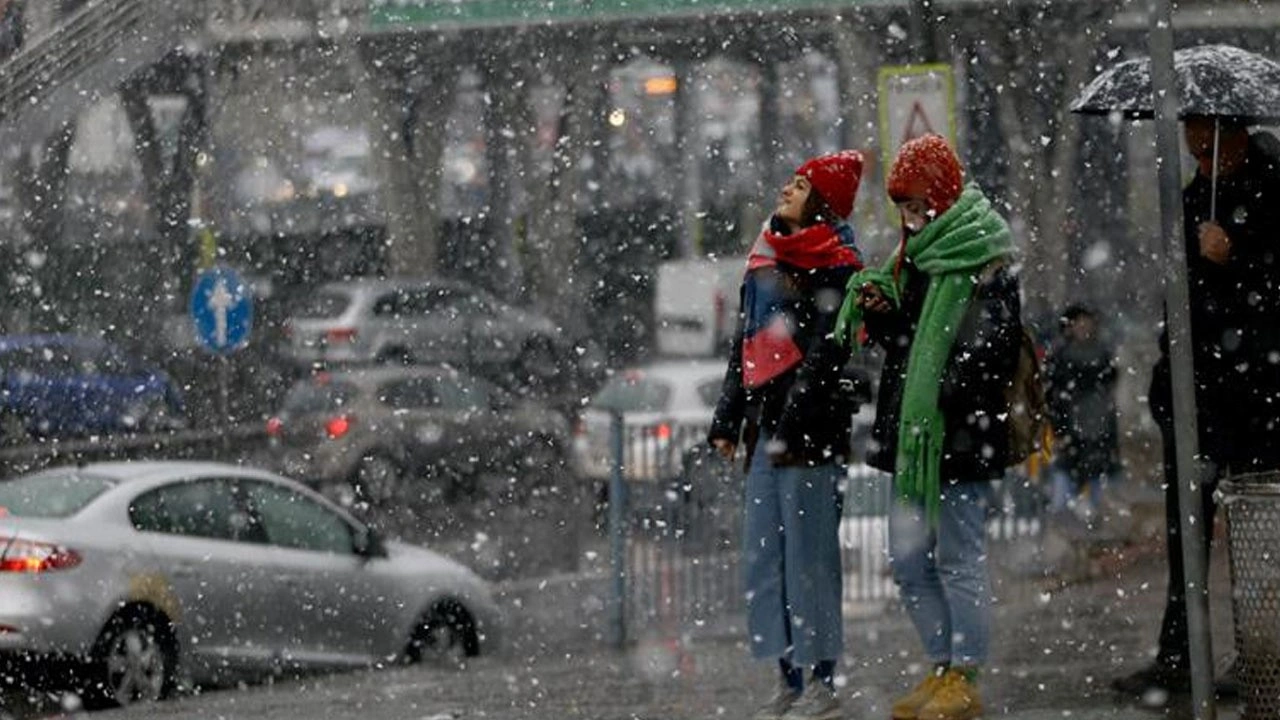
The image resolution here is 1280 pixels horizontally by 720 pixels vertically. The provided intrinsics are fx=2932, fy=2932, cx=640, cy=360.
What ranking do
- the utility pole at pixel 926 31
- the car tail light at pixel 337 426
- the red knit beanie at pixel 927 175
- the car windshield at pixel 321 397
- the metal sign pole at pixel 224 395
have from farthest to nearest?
the metal sign pole at pixel 224 395 < the car windshield at pixel 321 397 < the car tail light at pixel 337 426 < the utility pole at pixel 926 31 < the red knit beanie at pixel 927 175

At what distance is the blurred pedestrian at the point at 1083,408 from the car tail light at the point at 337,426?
7565 mm

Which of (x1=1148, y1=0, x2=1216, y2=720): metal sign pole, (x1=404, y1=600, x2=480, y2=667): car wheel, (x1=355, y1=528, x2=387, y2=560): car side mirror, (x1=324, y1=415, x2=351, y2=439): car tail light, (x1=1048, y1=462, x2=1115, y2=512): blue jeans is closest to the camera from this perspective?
(x1=1148, y1=0, x2=1216, y2=720): metal sign pole

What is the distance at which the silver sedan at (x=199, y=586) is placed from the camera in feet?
44.4

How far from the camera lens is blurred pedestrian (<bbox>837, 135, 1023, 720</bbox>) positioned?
369 inches

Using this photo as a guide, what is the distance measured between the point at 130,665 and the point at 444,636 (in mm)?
2398

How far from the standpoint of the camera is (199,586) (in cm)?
1412

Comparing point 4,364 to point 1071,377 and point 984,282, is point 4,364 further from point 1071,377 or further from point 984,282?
point 984,282

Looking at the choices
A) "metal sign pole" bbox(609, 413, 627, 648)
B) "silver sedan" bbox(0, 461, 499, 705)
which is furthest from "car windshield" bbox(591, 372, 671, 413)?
"silver sedan" bbox(0, 461, 499, 705)

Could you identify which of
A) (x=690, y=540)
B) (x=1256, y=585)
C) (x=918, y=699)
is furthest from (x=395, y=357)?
(x=1256, y=585)

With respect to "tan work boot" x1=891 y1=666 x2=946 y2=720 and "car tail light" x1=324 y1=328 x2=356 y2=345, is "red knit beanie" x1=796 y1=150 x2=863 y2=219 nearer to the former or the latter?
"tan work boot" x1=891 y1=666 x2=946 y2=720

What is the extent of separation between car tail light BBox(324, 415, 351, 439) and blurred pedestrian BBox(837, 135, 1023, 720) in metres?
17.8

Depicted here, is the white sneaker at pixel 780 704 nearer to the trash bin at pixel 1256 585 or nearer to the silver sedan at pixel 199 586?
the trash bin at pixel 1256 585

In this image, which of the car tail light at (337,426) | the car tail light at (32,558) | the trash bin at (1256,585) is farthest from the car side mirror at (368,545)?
the car tail light at (337,426)

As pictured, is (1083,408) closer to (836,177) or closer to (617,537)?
(617,537)
